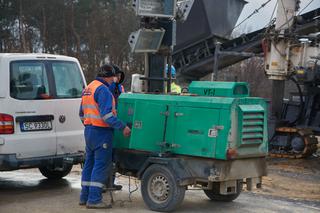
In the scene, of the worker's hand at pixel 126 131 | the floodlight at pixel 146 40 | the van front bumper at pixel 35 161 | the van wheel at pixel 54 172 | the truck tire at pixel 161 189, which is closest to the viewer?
the truck tire at pixel 161 189

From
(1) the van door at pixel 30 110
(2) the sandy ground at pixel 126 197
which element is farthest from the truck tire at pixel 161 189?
(1) the van door at pixel 30 110

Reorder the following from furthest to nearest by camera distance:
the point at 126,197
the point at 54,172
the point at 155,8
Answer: the point at 54,172 < the point at 126,197 < the point at 155,8

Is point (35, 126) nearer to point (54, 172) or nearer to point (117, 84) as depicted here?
point (117, 84)

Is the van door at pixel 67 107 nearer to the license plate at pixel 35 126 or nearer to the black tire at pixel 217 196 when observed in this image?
the license plate at pixel 35 126

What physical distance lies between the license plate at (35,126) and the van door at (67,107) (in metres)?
0.15

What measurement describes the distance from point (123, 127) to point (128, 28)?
2108cm

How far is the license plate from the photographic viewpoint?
8.33 m

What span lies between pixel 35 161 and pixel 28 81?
3.80 ft

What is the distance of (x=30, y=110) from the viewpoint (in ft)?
27.6

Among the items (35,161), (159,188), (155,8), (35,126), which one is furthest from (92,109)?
(155,8)

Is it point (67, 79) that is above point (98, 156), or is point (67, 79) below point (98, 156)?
above

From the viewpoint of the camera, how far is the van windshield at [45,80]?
844 cm

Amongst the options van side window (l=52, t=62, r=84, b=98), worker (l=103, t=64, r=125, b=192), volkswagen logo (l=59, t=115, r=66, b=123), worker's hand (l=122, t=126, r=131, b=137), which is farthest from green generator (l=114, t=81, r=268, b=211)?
van side window (l=52, t=62, r=84, b=98)

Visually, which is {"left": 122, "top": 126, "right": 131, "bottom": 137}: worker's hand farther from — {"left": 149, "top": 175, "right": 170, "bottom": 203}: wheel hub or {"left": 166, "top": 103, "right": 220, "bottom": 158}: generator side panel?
{"left": 149, "top": 175, "right": 170, "bottom": 203}: wheel hub
